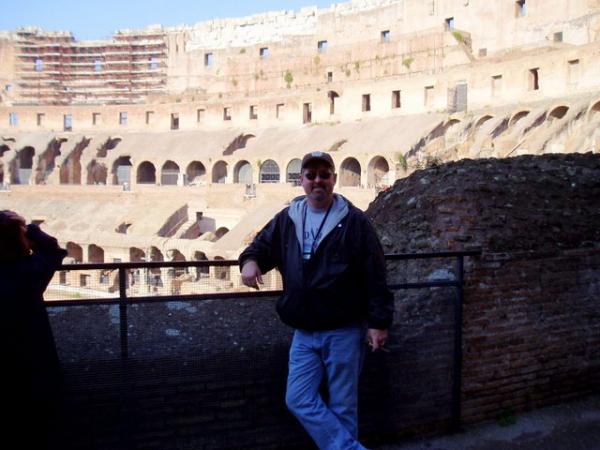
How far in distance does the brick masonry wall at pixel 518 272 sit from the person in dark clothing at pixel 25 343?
2755 mm

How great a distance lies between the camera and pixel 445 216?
4.96 m

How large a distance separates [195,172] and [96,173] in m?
7.41

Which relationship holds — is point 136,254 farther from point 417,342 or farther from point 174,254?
point 417,342

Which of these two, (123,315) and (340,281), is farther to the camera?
(123,315)

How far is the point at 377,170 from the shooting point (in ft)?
94.2

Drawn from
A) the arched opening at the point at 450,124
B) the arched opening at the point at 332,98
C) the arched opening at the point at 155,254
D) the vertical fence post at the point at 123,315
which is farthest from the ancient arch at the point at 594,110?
the vertical fence post at the point at 123,315

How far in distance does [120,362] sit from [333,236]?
1424mm

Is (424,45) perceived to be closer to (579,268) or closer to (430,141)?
(430,141)

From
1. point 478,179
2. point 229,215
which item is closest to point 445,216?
point 478,179

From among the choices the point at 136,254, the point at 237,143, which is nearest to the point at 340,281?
the point at 136,254

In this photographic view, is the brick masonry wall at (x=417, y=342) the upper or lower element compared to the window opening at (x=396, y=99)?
lower

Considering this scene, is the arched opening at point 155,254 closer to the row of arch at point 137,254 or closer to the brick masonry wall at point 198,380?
the row of arch at point 137,254

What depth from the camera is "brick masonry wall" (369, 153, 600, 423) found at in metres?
4.09

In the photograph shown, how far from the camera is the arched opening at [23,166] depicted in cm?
3966
